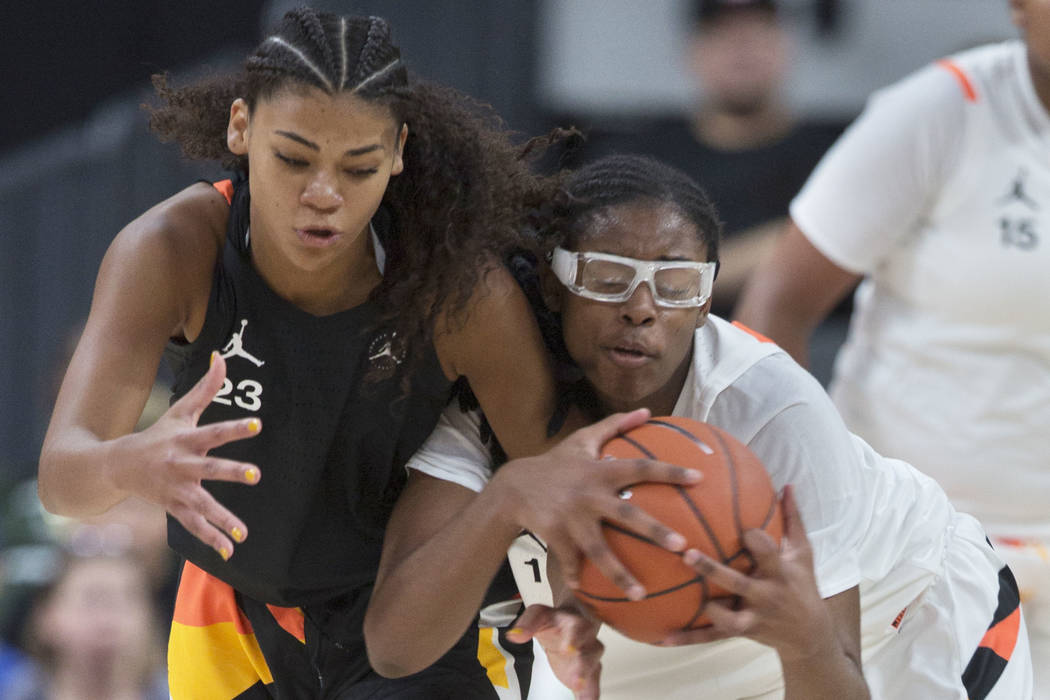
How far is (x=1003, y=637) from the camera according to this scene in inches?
138

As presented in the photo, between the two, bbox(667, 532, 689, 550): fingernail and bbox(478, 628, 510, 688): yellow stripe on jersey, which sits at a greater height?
bbox(667, 532, 689, 550): fingernail

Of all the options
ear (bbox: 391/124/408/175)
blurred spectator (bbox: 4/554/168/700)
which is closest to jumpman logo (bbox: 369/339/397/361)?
ear (bbox: 391/124/408/175)

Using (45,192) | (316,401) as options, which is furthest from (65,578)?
(316,401)

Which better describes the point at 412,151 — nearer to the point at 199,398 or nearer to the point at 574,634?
the point at 199,398

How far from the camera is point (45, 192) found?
22.0 ft

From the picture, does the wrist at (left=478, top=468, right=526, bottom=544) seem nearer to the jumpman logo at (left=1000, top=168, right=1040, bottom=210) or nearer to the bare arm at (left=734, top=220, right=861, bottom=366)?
the bare arm at (left=734, top=220, right=861, bottom=366)

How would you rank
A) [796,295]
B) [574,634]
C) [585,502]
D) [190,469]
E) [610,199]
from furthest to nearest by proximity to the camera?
[796,295] < [610,199] < [574,634] < [585,502] < [190,469]

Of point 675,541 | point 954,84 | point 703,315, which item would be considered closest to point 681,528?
point 675,541

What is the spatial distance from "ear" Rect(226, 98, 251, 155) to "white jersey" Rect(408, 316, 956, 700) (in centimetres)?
70

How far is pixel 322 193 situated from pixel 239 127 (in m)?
0.30

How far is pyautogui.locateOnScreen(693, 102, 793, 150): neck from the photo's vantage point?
21.6 ft

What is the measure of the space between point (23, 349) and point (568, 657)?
435 cm

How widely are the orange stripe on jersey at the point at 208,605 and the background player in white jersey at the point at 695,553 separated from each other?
2.01 feet

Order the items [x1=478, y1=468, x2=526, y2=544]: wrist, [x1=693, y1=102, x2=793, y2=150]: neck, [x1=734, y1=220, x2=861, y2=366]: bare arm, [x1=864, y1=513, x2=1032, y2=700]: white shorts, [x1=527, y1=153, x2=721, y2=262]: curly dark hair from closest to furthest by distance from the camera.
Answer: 1. [x1=478, y1=468, x2=526, y2=544]: wrist
2. [x1=527, y1=153, x2=721, y2=262]: curly dark hair
3. [x1=864, y1=513, x2=1032, y2=700]: white shorts
4. [x1=734, y1=220, x2=861, y2=366]: bare arm
5. [x1=693, y1=102, x2=793, y2=150]: neck
